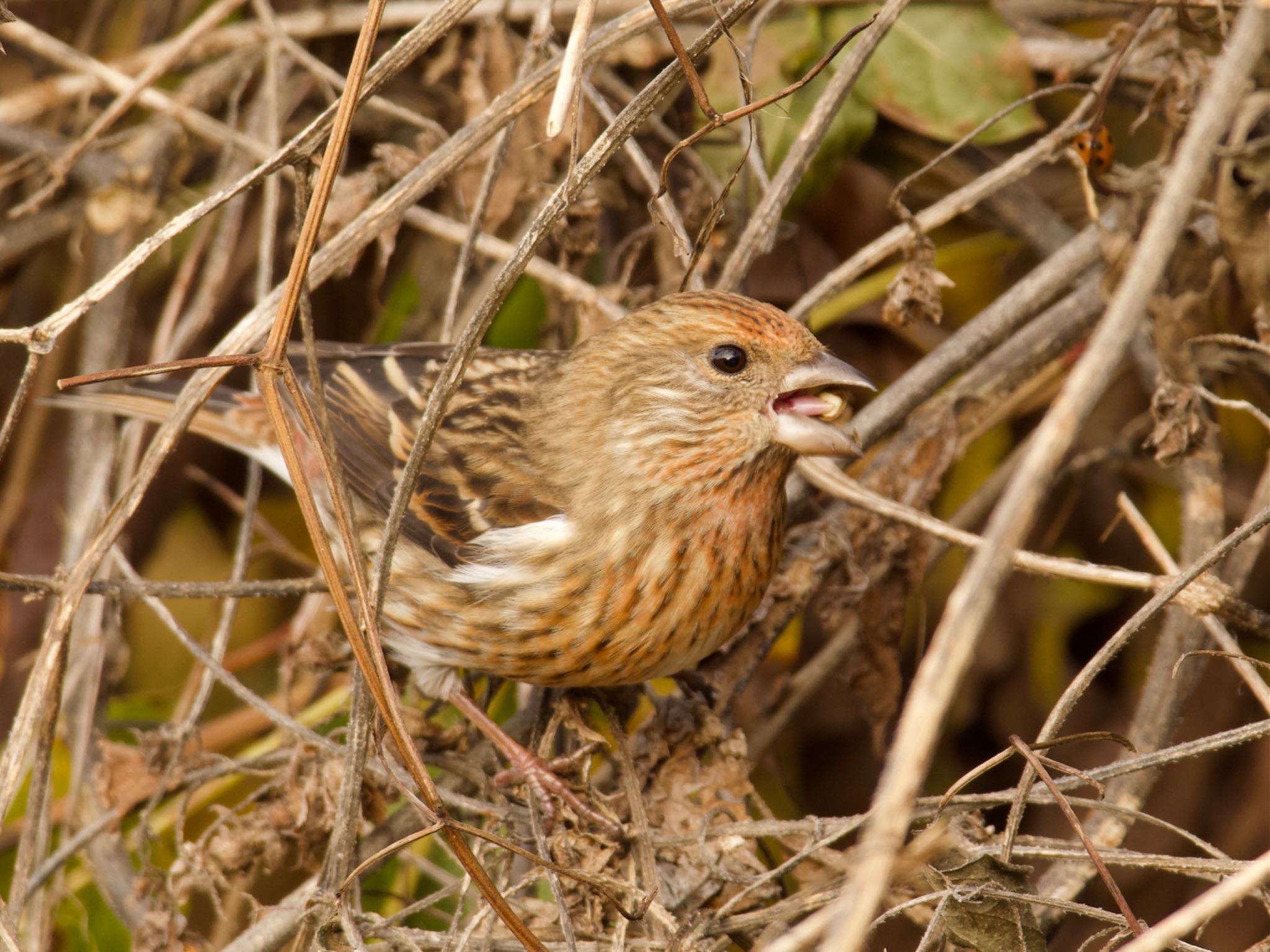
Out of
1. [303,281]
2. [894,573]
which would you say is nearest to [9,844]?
[303,281]

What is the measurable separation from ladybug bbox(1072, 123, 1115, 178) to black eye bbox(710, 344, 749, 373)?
0.97 m

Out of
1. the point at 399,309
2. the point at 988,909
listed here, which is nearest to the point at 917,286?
the point at 988,909

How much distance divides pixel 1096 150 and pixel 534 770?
191cm

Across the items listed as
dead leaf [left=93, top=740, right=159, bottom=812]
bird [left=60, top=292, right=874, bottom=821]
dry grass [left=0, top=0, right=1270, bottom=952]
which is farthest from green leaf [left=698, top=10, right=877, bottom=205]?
dead leaf [left=93, top=740, right=159, bottom=812]

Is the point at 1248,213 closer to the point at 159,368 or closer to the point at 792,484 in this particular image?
the point at 792,484

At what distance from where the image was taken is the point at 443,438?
9.85ft

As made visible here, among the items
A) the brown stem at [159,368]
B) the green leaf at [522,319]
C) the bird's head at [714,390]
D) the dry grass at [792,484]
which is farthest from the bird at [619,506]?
the green leaf at [522,319]

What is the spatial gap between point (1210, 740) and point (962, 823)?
1.51 ft

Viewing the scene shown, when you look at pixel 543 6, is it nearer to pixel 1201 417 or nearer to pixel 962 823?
pixel 1201 417

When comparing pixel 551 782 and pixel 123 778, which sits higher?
pixel 551 782

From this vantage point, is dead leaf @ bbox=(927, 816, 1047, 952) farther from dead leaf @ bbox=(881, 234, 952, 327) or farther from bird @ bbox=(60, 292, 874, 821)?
dead leaf @ bbox=(881, 234, 952, 327)

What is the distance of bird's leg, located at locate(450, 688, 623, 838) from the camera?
2.51 meters

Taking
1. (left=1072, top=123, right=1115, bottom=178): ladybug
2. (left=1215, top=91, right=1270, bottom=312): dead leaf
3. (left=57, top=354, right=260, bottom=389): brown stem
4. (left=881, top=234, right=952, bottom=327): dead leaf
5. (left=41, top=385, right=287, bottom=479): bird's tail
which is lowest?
(left=41, top=385, right=287, bottom=479): bird's tail

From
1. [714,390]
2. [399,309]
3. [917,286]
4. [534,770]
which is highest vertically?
[917,286]
